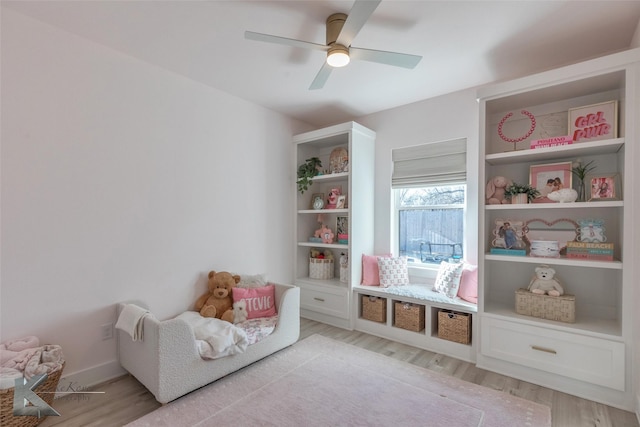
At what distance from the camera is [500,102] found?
2.52 meters

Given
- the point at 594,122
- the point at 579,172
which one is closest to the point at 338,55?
the point at 594,122

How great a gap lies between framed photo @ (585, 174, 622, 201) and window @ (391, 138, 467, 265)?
102 cm

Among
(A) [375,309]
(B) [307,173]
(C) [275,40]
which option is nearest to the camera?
(C) [275,40]

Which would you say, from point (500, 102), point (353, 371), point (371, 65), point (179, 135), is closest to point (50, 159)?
point (179, 135)

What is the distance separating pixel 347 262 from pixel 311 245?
52 cm

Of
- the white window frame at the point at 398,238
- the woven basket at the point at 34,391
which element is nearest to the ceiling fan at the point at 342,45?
the white window frame at the point at 398,238

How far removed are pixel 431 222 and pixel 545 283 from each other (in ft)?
3.86

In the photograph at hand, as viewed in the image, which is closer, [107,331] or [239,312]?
[107,331]

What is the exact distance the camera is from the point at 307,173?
373 cm

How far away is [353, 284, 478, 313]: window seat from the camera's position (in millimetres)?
2648

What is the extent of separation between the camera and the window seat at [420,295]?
2648 millimetres

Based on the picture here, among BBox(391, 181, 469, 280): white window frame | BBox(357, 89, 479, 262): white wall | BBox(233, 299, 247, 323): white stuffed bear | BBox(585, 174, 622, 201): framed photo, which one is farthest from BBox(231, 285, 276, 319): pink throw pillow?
BBox(585, 174, 622, 201): framed photo

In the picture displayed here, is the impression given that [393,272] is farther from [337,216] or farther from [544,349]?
[544,349]

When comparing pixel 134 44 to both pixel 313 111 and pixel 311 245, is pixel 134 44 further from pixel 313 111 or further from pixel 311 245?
pixel 311 245
